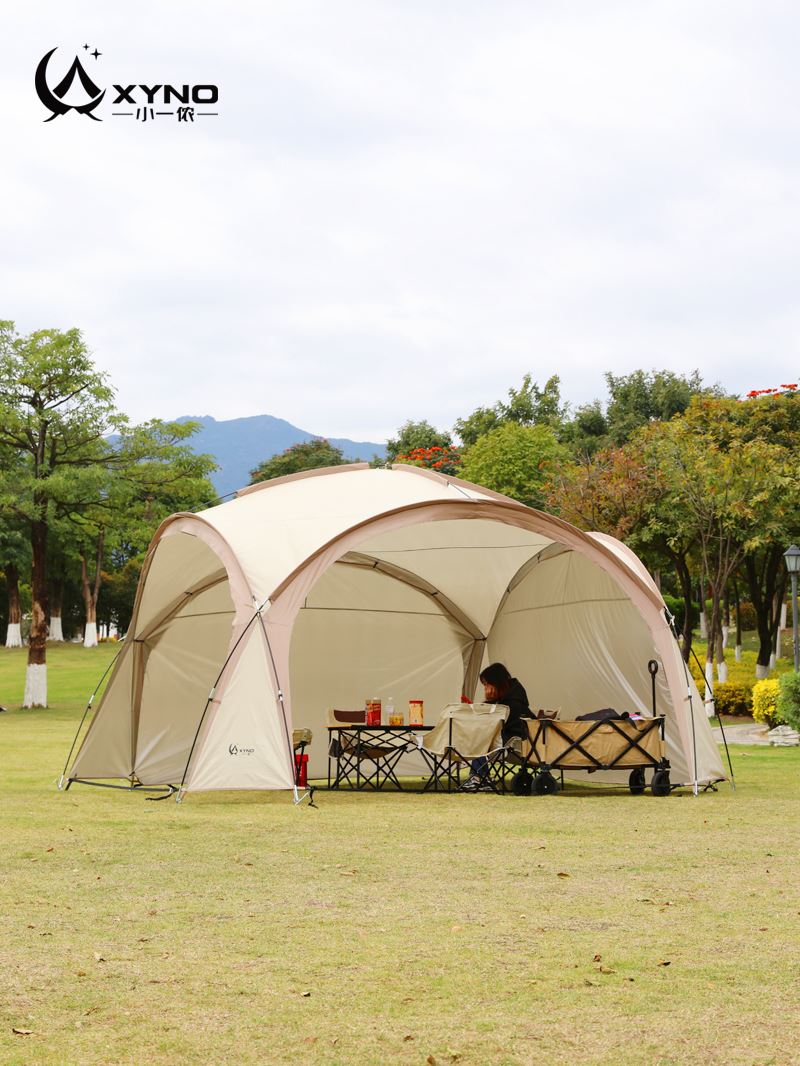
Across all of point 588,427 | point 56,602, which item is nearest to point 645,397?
point 588,427

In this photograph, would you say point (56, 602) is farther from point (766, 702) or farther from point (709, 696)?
point (709, 696)

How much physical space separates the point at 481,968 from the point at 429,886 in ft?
5.75

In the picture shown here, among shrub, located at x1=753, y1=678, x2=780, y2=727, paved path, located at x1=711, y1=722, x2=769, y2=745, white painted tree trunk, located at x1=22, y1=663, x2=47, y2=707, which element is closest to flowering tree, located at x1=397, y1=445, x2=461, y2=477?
white painted tree trunk, located at x1=22, y1=663, x2=47, y2=707

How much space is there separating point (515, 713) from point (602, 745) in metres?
1.10

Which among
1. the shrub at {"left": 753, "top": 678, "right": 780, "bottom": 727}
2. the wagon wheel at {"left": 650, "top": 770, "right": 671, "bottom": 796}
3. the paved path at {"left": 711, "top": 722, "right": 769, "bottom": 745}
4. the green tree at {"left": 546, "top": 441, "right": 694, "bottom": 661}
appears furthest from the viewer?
the green tree at {"left": 546, "top": 441, "right": 694, "bottom": 661}

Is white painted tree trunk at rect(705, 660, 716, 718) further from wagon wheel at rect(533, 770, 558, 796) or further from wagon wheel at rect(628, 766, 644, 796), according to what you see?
wagon wheel at rect(533, 770, 558, 796)

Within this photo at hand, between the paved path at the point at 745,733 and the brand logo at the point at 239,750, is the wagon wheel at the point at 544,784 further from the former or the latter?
the paved path at the point at 745,733

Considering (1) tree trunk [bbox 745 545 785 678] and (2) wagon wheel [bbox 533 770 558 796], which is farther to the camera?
(1) tree trunk [bbox 745 545 785 678]

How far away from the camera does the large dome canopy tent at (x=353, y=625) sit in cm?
1025

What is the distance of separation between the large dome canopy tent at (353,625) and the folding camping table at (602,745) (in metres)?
0.28

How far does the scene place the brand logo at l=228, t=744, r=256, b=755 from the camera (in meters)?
9.94

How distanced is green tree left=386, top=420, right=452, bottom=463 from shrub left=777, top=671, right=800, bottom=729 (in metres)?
33.6

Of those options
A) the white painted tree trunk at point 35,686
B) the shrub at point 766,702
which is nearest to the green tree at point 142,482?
the white painted tree trunk at point 35,686

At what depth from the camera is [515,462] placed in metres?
38.2
